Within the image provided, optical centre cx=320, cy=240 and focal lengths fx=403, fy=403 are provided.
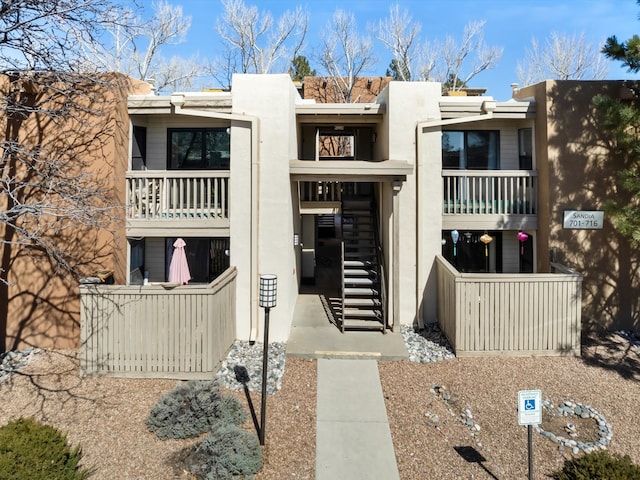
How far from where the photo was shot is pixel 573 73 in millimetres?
30750

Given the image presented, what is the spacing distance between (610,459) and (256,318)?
6917mm

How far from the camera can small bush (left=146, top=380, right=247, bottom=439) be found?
6105 millimetres

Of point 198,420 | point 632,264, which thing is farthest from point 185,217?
point 632,264

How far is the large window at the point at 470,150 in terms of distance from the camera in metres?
11.7

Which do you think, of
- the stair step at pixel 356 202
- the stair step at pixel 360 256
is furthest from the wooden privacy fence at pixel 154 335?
the stair step at pixel 356 202

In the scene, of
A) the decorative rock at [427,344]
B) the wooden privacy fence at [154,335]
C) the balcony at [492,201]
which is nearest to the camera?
the wooden privacy fence at [154,335]

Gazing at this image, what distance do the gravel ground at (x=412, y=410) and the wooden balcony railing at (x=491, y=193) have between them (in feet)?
12.8

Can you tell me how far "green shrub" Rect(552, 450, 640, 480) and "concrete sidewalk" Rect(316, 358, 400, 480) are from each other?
209 centimetres

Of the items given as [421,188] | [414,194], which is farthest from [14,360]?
[421,188]

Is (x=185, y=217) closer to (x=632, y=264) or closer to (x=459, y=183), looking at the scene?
(x=459, y=183)

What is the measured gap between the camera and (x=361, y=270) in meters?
11.3

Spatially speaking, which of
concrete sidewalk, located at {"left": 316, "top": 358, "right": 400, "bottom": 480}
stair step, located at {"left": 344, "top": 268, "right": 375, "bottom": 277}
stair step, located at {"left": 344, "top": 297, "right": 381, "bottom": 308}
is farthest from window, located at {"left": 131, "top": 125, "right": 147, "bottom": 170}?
concrete sidewalk, located at {"left": 316, "top": 358, "right": 400, "bottom": 480}

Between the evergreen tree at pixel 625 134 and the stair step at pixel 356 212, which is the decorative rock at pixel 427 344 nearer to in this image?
the stair step at pixel 356 212

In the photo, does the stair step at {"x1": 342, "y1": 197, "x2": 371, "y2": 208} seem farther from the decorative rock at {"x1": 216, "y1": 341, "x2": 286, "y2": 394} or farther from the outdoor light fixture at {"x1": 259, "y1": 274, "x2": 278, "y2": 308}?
the outdoor light fixture at {"x1": 259, "y1": 274, "x2": 278, "y2": 308}
